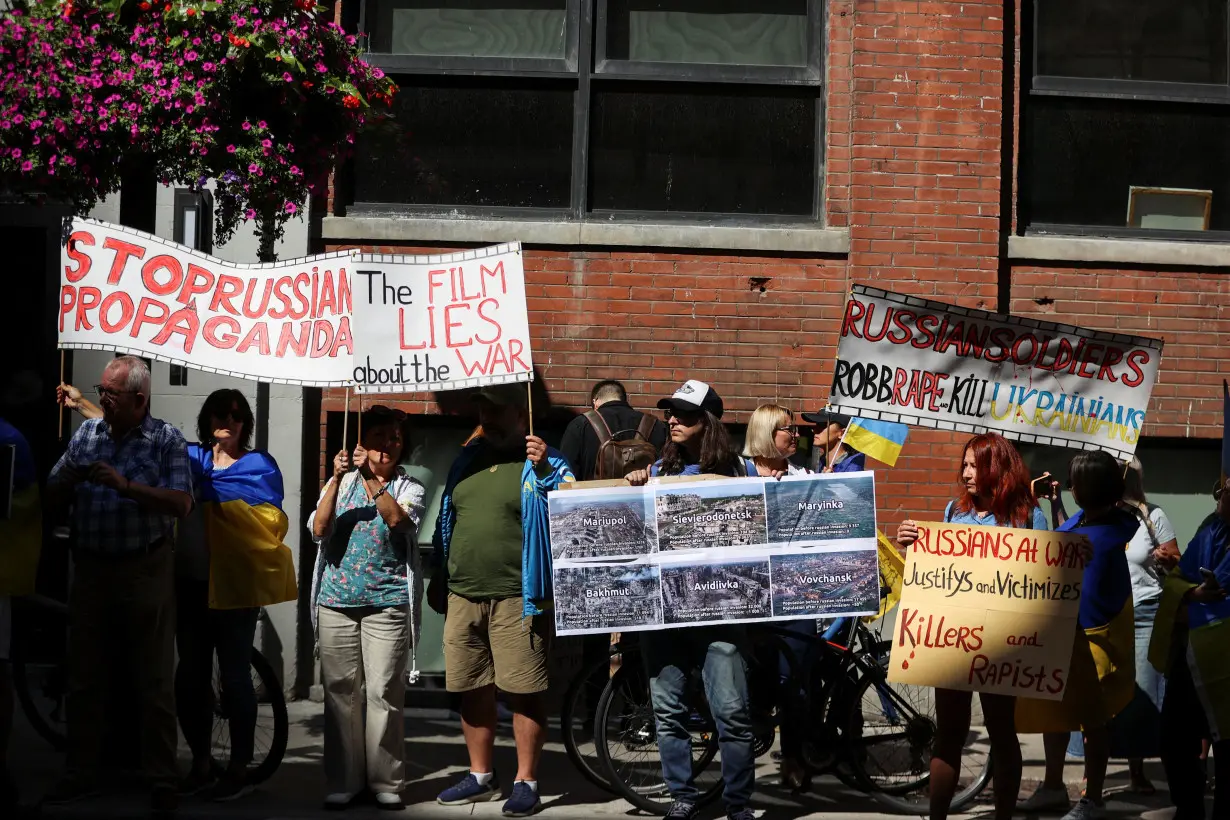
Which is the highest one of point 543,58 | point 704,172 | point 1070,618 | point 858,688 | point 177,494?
point 543,58

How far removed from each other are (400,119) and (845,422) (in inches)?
139

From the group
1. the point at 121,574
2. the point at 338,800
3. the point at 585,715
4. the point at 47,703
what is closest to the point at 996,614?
the point at 585,715

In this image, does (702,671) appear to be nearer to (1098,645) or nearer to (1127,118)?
(1098,645)

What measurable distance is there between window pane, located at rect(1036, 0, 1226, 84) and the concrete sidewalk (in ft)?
14.6

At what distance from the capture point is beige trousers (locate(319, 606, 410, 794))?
664cm

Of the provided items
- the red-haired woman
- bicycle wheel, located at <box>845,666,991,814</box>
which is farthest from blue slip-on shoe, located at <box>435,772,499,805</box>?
the red-haired woman

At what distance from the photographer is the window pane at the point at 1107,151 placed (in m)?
9.29

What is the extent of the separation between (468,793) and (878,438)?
268cm

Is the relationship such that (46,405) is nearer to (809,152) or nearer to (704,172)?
(704,172)

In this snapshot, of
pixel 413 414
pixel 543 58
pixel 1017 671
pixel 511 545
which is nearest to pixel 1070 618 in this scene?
pixel 1017 671

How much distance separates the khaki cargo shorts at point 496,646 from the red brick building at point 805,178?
2.43 metres

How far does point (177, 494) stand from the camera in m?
6.28

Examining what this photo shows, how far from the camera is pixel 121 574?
248 inches

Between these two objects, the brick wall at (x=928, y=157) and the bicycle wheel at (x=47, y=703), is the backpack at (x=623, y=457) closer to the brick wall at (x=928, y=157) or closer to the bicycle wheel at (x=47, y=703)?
the brick wall at (x=928, y=157)
